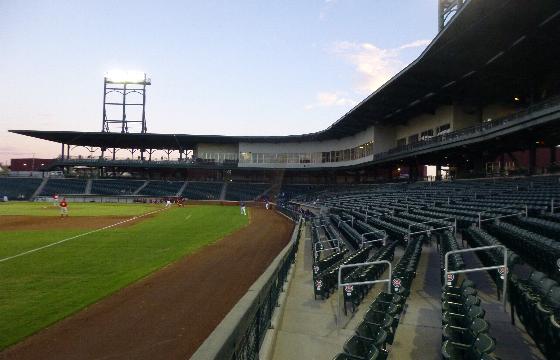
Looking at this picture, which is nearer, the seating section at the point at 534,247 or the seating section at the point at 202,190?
the seating section at the point at 534,247

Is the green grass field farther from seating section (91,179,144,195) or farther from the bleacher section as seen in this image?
seating section (91,179,144,195)

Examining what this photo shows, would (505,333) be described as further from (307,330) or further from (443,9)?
(443,9)

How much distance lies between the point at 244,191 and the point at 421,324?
191 feet

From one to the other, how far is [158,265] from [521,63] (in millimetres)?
26339

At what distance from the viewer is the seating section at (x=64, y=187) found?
6419cm

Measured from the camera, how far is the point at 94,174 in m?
75.0

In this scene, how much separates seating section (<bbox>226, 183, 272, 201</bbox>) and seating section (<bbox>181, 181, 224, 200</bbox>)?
76.1 inches

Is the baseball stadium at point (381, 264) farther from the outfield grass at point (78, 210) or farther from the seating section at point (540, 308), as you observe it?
the outfield grass at point (78, 210)

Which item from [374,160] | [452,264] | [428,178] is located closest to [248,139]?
[374,160]

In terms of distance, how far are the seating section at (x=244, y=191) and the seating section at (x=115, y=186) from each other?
1628 centimetres

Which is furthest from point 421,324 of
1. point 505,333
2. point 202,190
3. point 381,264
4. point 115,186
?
point 115,186

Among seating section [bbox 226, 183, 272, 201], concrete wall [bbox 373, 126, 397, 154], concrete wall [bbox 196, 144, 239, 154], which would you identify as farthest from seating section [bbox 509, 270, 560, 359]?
concrete wall [bbox 196, 144, 239, 154]

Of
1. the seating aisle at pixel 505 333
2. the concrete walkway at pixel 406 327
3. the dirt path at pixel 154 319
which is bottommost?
the dirt path at pixel 154 319

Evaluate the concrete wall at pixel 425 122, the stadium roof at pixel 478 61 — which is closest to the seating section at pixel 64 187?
the stadium roof at pixel 478 61
